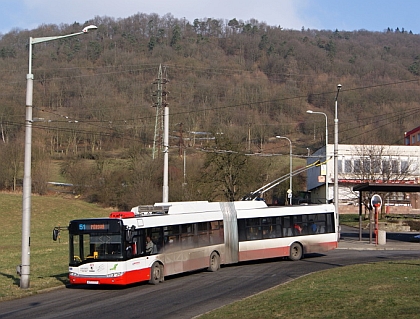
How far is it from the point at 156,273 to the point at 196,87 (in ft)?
215

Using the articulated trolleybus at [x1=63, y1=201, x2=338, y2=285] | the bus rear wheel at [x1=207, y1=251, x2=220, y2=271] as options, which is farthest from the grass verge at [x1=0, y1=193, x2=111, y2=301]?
the bus rear wheel at [x1=207, y1=251, x2=220, y2=271]

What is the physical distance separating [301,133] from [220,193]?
102ft

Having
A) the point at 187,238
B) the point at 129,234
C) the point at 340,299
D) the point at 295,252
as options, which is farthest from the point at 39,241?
the point at 340,299

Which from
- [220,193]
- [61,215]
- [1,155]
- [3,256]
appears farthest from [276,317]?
[1,155]

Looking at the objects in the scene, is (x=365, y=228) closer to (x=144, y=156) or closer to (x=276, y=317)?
(x=144, y=156)

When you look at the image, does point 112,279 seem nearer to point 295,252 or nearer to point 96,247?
point 96,247

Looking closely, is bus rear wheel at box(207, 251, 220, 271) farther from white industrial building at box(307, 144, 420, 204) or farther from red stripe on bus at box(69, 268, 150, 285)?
white industrial building at box(307, 144, 420, 204)

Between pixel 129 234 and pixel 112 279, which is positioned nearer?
pixel 112 279

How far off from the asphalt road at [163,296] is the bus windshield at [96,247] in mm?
1071

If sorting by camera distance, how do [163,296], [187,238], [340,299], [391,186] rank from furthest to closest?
[391,186] < [187,238] < [163,296] < [340,299]

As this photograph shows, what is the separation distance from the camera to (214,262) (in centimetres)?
2430

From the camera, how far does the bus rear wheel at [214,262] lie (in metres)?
24.0

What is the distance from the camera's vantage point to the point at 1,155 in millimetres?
66500

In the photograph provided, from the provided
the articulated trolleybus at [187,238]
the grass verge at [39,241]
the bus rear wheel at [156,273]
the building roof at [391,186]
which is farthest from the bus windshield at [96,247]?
the building roof at [391,186]
